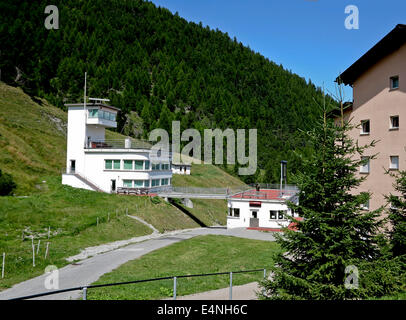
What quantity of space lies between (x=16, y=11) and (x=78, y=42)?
44.0 metres

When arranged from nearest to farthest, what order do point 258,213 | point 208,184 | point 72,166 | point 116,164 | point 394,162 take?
point 394,162, point 258,213, point 116,164, point 72,166, point 208,184

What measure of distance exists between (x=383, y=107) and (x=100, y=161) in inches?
1410

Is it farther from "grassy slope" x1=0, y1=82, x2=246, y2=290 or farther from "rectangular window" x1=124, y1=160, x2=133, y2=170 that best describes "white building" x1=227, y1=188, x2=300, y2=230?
"rectangular window" x1=124, y1=160, x2=133, y2=170

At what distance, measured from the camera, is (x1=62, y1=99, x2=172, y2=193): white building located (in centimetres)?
4838

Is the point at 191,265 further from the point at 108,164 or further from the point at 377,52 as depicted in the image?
the point at 108,164

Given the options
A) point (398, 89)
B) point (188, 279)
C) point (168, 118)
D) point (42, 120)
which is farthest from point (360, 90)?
point (168, 118)

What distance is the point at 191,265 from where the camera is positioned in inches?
938

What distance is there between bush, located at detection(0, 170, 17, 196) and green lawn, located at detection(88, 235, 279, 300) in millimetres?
21928

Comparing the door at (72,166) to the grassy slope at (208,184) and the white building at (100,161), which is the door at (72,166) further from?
the grassy slope at (208,184)

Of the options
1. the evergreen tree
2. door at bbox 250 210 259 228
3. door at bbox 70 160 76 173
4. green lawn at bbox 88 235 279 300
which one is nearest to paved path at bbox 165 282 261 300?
green lawn at bbox 88 235 279 300

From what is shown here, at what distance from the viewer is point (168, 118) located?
126m

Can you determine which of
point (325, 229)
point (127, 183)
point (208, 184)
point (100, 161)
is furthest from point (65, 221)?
point (208, 184)

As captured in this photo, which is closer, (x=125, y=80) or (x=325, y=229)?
(x=325, y=229)

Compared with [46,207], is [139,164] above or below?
above
